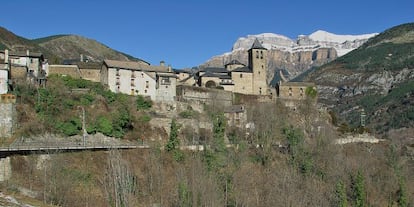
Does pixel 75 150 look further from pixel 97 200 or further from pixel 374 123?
pixel 374 123

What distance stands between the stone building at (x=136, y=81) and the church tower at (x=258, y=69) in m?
15.8

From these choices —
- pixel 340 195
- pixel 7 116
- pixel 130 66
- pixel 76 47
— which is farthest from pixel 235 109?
pixel 76 47

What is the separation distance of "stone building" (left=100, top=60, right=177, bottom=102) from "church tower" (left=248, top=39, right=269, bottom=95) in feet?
51.9

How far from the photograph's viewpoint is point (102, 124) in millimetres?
56844

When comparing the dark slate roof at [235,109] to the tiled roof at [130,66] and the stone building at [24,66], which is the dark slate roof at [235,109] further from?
the stone building at [24,66]

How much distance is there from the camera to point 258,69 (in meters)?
82.4

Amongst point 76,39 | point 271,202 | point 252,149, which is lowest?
point 271,202

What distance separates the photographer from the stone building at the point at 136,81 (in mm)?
67562

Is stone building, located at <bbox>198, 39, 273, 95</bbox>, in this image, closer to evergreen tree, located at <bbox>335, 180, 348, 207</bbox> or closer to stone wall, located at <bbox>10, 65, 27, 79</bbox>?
evergreen tree, located at <bbox>335, 180, 348, 207</bbox>

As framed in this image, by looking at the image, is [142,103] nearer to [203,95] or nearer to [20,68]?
[203,95]

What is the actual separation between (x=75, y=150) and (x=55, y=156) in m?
2.90

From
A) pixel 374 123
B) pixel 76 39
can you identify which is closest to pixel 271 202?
pixel 374 123

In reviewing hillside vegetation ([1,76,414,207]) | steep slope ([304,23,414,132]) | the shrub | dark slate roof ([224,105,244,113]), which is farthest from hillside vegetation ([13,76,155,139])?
steep slope ([304,23,414,132])

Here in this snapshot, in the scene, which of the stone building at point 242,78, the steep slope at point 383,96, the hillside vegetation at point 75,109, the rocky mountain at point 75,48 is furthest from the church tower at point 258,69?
the steep slope at point 383,96
